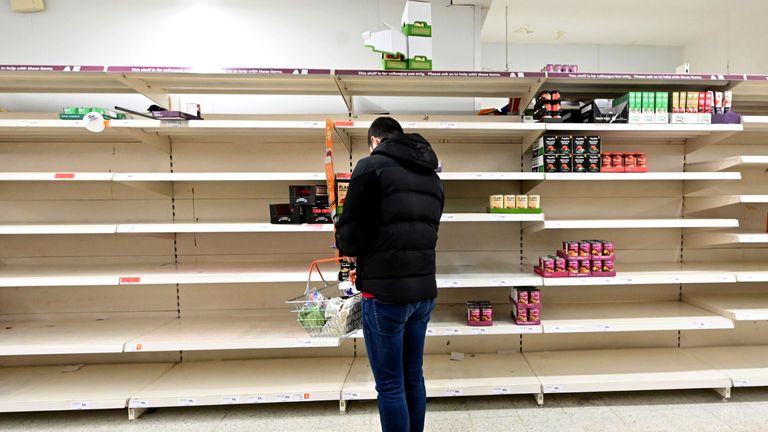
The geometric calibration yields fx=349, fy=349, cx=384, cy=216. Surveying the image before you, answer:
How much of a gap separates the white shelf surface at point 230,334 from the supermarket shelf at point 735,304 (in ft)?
8.60

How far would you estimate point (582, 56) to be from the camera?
11.2 feet

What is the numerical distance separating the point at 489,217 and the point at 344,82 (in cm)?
128

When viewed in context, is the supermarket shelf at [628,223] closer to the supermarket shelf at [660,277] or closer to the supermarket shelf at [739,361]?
the supermarket shelf at [660,277]

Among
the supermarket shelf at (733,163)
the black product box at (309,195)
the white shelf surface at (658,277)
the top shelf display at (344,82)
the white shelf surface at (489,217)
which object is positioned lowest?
the white shelf surface at (658,277)

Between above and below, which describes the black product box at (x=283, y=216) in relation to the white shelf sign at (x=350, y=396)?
above

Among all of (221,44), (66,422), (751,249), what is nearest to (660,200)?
(751,249)

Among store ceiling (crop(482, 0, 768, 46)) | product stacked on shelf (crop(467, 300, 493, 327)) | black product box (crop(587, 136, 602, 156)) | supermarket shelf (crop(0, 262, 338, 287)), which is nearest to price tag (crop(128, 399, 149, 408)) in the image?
supermarket shelf (crop(0, 262, 338, 287))

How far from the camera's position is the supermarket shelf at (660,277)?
2.24 m

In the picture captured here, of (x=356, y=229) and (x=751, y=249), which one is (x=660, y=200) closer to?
(x=751, y=249)

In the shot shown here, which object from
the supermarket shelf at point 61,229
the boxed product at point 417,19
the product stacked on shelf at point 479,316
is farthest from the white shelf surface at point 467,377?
the boxed product at point 417,19

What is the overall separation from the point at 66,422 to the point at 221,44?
2729mm

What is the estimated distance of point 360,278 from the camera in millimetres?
1566

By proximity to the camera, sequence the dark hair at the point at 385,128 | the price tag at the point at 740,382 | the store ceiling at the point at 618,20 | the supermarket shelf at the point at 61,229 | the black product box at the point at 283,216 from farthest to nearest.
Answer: the store ceiling at the point at 618,20 < the price tag at the point at 740,382 < the black product box at the point at 283,216 < the supermarket shelf at the point at 61,229 < the dark hair at the point at 385,128

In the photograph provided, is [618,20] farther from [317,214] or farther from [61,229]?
[61,229]
